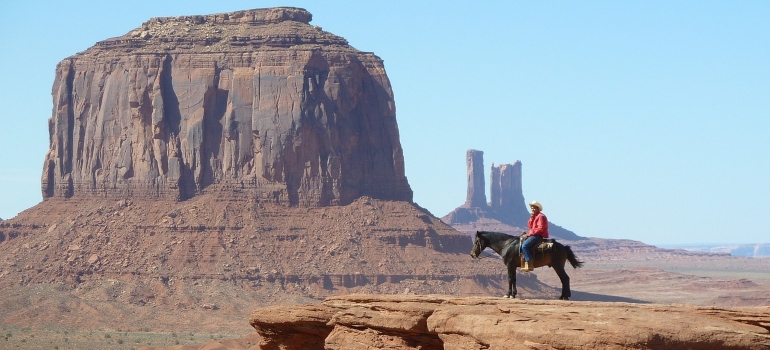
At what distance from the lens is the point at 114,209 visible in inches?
4090

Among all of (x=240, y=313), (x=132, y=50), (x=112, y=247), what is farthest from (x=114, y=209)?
(x=240, y=313)

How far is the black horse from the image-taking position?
2677 centimetres

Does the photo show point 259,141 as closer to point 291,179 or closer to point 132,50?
point 291,179

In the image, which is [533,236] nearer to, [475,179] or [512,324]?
[512,324]

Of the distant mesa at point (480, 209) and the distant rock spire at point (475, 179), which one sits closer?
the distant mesa at point (480, 209)

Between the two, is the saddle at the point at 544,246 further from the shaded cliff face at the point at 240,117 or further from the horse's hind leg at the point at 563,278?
the shaded cliff face at the point at 240,117

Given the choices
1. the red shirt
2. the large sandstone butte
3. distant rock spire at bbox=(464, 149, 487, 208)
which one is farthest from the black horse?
distant rock spire at bbox=(464, 149, 487, 208)

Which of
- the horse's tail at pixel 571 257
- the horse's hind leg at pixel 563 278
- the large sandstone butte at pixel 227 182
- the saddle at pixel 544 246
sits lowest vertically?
the horse's hind leg at pixel 563 278

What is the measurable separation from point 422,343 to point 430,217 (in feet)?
269

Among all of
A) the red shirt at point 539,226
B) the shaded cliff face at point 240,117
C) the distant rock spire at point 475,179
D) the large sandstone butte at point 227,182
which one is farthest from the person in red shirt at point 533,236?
the distant rock spire at point 475,179

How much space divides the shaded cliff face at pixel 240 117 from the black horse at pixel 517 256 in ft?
247

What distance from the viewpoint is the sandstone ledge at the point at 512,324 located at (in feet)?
70.4

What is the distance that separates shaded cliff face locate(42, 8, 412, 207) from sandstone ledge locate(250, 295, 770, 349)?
7364 cm

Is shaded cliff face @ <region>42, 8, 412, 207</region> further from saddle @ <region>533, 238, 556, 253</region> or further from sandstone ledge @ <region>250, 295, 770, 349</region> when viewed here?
saddle @ <region>533, 238, 556, 253</region>
